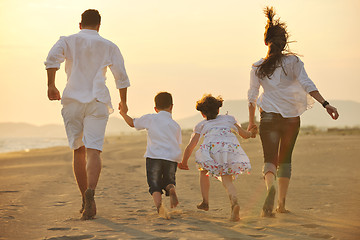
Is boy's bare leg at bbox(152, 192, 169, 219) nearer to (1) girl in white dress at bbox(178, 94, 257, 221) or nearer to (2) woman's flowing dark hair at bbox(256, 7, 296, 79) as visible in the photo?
(1) girl in white dress at bbox(178, 94, 257, 221)

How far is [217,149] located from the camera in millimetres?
5367

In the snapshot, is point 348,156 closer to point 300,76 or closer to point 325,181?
point 325,181

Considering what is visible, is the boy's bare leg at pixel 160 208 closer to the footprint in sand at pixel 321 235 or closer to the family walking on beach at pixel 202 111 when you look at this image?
the family walking on beach at pixel 202 111

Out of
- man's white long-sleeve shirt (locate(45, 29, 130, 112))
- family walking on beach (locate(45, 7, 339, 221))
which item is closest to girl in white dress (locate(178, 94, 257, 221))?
family walking on beach (locate(45, 7, 339, 221))

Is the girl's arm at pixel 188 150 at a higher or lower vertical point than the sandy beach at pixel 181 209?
higher

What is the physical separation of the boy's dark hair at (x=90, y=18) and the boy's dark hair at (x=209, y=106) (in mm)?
1487

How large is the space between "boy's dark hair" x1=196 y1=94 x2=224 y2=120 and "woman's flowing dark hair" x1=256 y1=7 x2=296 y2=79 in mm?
552

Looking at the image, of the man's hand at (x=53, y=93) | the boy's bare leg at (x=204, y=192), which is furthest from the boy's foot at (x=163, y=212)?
the man's hand at (x=53, y=93)

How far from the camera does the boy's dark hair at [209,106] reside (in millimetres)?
5523

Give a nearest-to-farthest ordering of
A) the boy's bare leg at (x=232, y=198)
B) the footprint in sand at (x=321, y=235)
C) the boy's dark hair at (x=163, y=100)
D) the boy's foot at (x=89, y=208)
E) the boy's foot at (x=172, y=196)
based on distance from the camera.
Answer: the footprint in sand at (x=321, y=235) < the boy's bare leg at (x=232, y=198) < the boy's foot at (x=89, y=208) < the boy's foot at (x=172, y=196) < the boy's dark hair at (x=163, y=100)

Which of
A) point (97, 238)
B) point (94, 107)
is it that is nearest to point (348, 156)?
point (94, 107)

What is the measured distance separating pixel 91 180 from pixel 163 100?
1220 mm

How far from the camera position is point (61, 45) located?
538cm

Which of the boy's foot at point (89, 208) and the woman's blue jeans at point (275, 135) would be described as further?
the woman's blue jeans at point (275, 135)
